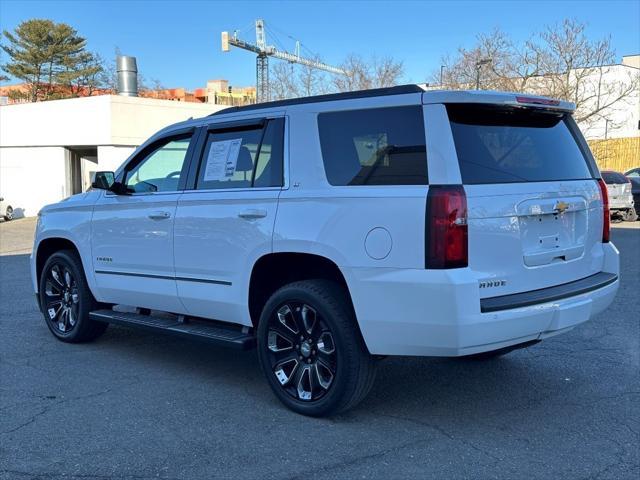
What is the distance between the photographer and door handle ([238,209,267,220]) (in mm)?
4309

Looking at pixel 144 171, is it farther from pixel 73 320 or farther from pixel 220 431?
pixel 220 431

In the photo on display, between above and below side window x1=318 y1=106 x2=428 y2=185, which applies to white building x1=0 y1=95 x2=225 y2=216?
above

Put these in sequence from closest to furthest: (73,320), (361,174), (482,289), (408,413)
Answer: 1. (482,289)
2. (361,174)
3. (408,413)
4. (73,320)

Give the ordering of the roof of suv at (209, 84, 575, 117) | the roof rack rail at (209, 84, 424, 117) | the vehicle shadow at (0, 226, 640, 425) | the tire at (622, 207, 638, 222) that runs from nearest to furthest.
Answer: the roof of suv at (209, 84, 575, 117)
the roof rack rail at (209, 84, 424, 117)
the vehicle shadow at (0, 226, 640, 425)
the tire at (622, 207, 638, 222)

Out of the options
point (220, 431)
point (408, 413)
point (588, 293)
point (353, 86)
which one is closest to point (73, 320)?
point (220, 431)

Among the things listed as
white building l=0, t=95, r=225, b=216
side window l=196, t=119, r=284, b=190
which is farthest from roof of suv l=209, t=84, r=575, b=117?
white building l=0, t=95, r=225, b=216

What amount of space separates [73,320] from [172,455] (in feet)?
9.57

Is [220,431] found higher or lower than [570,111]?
lower

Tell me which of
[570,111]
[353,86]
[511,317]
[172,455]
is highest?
[353,86]

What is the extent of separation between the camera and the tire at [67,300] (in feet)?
19.5

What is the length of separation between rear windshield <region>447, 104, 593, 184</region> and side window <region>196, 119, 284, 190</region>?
1313 mm

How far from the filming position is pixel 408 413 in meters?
4.30

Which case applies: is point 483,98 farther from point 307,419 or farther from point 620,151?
point 620,151

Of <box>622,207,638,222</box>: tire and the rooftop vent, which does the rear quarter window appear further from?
the rooftop vent
